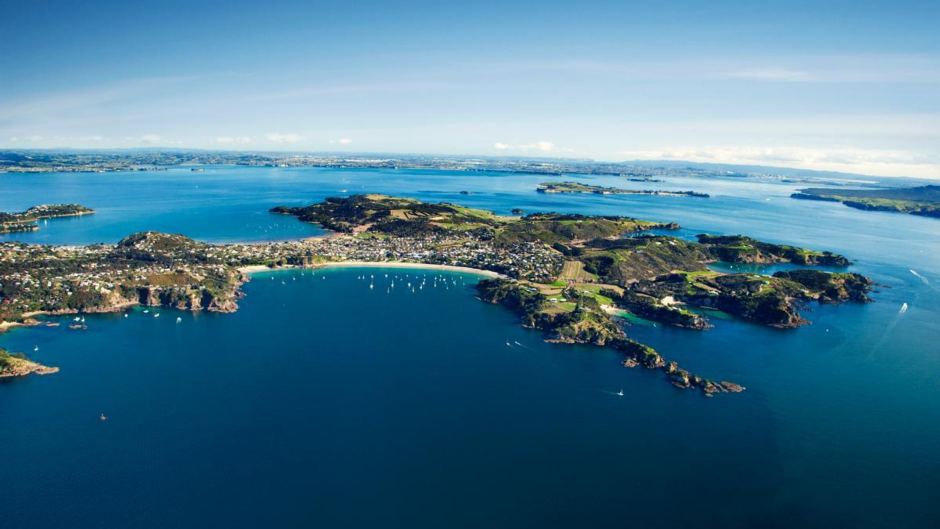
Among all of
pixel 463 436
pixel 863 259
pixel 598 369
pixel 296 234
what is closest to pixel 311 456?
pixel 463 436

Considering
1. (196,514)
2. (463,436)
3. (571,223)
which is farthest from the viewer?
(571,223)

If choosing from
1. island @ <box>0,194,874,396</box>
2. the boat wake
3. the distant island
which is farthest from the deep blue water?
the distant island

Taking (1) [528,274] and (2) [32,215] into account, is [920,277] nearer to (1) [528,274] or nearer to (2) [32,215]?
(1) [528,274]

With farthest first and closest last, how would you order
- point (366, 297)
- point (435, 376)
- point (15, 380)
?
1. point (366, 297)
2. point (435, 376)
3. point (15, 380)

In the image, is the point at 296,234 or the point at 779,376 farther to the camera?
the point at 296,234

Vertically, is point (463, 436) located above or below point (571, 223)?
below

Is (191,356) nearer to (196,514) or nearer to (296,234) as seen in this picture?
(196,514)

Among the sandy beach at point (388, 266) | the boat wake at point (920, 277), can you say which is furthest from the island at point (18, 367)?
the boat wake at point (920, 277)
